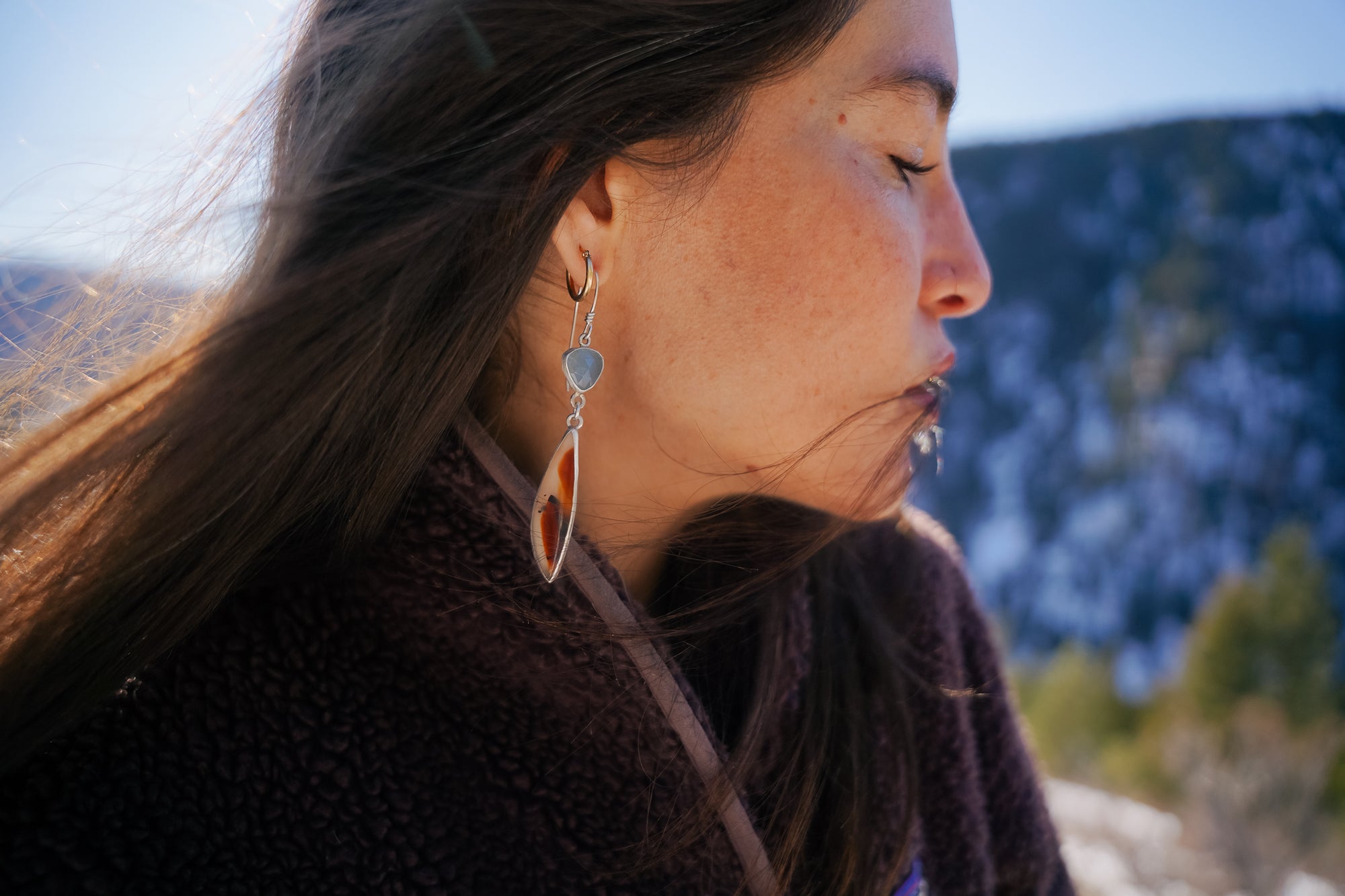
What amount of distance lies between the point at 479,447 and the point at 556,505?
0.11 m

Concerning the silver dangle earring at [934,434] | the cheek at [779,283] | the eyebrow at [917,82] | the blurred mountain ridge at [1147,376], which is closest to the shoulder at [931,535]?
the silver dangle earring at [934,434]

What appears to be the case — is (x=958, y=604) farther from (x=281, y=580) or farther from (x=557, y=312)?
(x=281, y=580)

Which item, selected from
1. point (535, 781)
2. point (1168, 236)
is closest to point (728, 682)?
point (535, 781)

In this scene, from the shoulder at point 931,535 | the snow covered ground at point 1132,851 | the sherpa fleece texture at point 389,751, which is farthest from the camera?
the snow covered ground at point 1132,851

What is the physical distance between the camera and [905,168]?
0.98 m

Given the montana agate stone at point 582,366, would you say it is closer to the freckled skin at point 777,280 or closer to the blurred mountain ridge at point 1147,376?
the freckled skin at point 777,280

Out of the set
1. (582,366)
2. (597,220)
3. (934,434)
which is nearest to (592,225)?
(597,220)

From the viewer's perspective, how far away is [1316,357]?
3591 cm

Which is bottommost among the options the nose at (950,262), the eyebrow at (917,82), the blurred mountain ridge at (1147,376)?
the blurred mountain ridge at (1147,376)

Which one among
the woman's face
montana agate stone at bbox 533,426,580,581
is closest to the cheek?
the woman's face

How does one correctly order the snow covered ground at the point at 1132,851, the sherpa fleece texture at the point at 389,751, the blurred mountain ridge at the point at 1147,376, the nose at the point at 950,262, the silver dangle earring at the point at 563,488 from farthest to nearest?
the blurred mountain ridge at the point at 1147,376 → the snow covered ground at the point at 1132,851 → the nose at the point at 950,262 → the silver dangle earring at the point at 563,488 → the sherpa fleece texture at the point at 389,751

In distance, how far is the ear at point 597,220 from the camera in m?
0.92

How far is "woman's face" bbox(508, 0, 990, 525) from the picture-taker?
911 mm

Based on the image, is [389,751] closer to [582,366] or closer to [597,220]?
[582,366]
